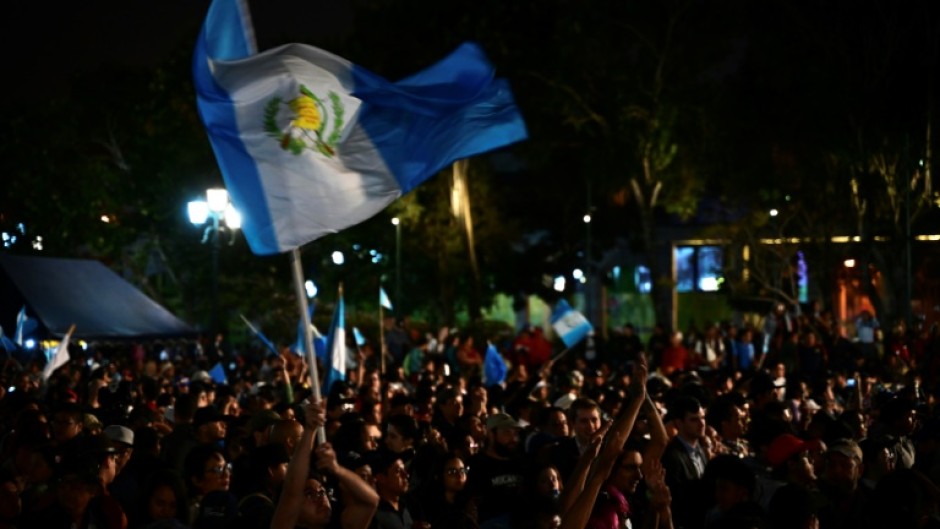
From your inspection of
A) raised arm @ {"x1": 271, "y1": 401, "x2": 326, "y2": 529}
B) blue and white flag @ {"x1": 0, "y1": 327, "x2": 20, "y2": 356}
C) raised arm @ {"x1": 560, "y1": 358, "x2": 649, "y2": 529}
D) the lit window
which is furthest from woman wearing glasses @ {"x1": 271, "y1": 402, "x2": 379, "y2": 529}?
the lit window

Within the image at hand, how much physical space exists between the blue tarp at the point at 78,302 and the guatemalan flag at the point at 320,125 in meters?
16.1

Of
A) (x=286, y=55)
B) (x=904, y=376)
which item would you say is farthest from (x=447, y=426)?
(x=904, y=376)

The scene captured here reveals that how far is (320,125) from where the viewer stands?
884cm

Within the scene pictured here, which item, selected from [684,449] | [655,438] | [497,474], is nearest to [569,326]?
[684,449]

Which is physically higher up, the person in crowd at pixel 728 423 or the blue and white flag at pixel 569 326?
the blue and white flag at pixel 569 326

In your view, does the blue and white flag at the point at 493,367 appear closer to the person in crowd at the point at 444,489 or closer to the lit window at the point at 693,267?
the person in crowd at the point at 444,489

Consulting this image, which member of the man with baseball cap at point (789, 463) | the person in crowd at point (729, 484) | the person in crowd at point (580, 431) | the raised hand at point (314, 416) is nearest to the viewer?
the raised hand at point (314, 416)

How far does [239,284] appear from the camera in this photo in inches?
1949

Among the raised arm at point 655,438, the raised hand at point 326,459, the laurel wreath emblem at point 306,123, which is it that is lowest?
the raised arm at point 655,438

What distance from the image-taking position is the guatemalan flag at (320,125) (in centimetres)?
834

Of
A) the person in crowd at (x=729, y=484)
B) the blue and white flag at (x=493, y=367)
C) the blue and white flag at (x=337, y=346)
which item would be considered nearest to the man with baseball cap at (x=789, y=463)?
the person in crowd at (x=729, y=484)

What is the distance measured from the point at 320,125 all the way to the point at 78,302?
706 inches

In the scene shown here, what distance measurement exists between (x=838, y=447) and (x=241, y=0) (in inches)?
179

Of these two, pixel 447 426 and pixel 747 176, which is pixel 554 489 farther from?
pixel 747 176
